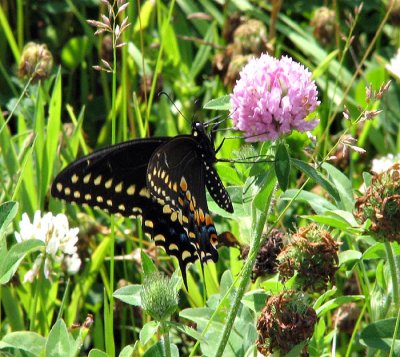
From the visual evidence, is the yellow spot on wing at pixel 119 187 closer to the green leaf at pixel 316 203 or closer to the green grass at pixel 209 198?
the green grass at pixel 209 198

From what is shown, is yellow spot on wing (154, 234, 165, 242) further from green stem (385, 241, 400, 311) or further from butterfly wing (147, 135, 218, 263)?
green stem (385, 241, 400, 311)

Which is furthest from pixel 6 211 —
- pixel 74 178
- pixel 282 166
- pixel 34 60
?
pixel 34 60

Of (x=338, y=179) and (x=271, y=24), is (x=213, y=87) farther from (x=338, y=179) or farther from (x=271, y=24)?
(x=338, y=179)

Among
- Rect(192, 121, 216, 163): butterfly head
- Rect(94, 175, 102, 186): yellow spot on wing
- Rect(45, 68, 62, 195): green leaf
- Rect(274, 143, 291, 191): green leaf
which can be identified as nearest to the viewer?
Rect(274, 143, 291, 191): green leaf

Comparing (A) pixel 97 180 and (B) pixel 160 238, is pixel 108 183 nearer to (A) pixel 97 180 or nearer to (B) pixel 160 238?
(A) pixel 97 180

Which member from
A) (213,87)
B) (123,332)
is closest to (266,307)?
(123,332)

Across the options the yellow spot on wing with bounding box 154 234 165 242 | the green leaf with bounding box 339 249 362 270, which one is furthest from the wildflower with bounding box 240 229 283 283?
the yellow spot on wing with bounding box 154 234 165 242

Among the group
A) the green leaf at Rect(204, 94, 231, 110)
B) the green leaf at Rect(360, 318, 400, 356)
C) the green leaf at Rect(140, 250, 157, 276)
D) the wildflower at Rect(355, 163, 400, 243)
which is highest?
the green leaf at Rect(204, 94, 231, 110)
